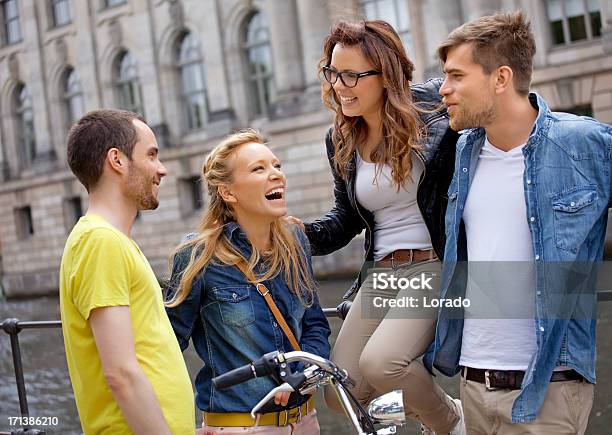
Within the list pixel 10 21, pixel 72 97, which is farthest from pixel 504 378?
pixel 10 21

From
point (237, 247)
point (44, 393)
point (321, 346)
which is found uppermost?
point (237, 247)

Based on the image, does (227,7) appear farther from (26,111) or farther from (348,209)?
Result: (348,209)

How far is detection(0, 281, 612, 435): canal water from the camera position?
5968mm

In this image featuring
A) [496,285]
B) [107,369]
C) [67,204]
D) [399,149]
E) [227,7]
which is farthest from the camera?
[67,204]

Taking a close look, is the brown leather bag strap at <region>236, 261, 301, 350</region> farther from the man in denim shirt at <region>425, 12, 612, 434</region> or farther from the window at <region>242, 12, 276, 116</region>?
the window at <region>242, 12, 276, 116</region>

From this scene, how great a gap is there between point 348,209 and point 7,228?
3582cm

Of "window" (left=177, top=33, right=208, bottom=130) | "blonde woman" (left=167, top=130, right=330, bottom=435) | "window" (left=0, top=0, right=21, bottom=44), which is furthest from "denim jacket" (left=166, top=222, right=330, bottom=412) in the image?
"window" (left=0, top=0, right=21, bottom=44)

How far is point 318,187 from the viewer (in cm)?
2602

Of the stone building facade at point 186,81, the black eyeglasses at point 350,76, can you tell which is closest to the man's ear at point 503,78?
the black eyeglasses at point 350,76

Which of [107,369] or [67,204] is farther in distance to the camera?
[67,204]

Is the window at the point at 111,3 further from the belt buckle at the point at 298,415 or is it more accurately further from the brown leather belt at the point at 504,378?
the brown leather belt at the point at 504,378

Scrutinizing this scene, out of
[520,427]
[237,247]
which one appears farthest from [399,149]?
[520,427]

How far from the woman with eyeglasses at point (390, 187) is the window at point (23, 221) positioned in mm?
35190

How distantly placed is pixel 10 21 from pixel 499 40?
3821 centimetres
